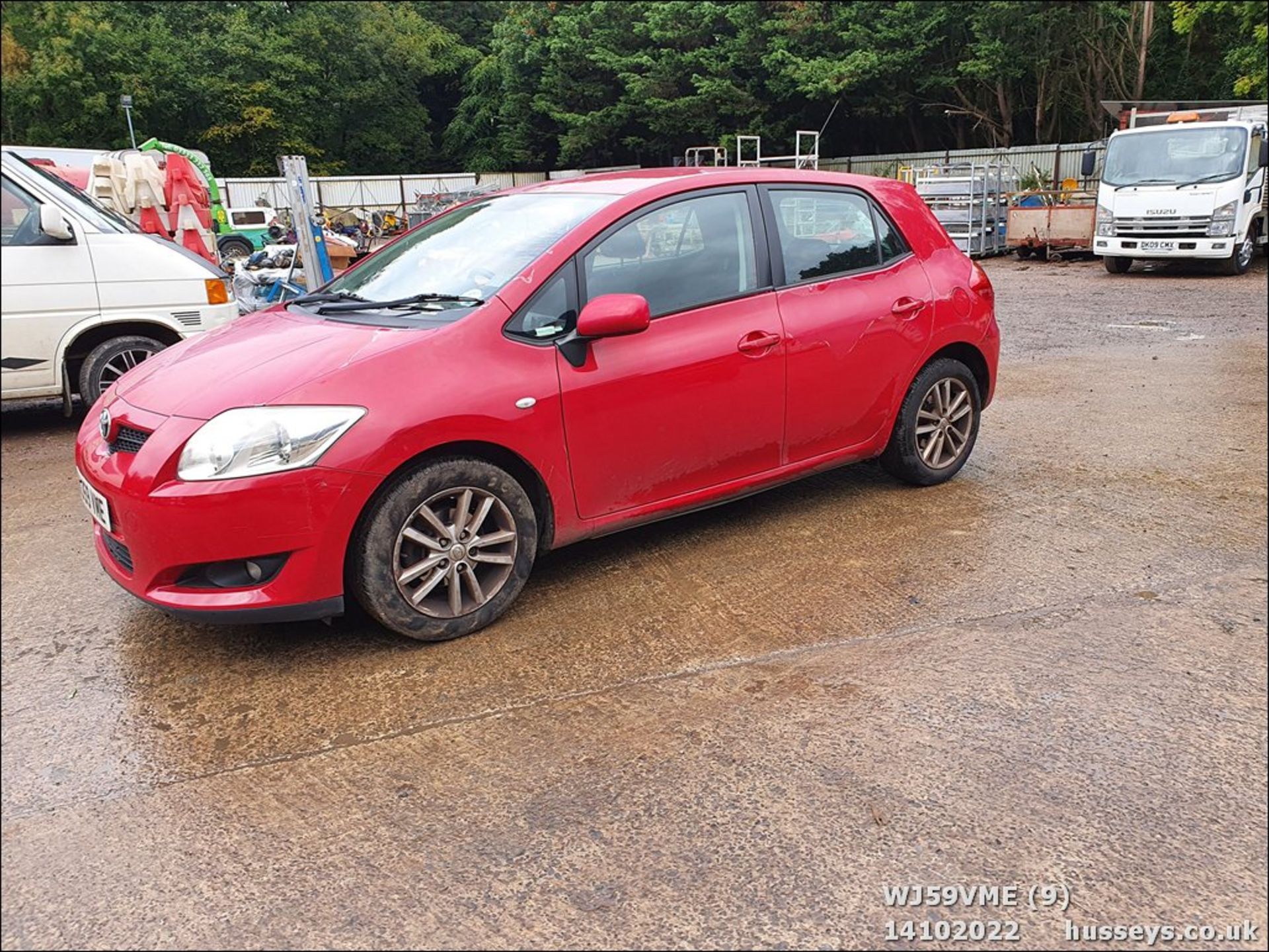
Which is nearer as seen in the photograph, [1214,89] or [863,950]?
[863,950]

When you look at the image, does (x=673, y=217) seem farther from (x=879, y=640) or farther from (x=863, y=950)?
(x=863, y=950)

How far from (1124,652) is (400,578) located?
2456 mm

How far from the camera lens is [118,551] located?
3.11 m

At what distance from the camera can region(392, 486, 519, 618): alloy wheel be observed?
133 inches

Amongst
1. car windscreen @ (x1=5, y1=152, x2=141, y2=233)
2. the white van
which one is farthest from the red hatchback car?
car windscreen @ (x1=5, y1=152, x2=141, y2=233)

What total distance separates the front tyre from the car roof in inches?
→ 57.0

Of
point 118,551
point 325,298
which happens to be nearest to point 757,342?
point 325,298

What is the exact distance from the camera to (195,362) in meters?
3.42

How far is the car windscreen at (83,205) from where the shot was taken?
309 cm

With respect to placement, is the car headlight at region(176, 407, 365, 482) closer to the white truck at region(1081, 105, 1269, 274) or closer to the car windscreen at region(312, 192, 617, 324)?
the car windscreen at region(312, 192, 617, 324)

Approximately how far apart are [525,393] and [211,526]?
1.14 metres

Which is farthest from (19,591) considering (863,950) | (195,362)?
(195,362)

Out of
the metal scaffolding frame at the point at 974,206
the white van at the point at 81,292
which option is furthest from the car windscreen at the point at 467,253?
the metal scaffolding frame at the point at 974,206

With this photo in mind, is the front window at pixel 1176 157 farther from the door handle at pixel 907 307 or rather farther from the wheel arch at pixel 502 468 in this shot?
the wheel arch at pixel 502 468
